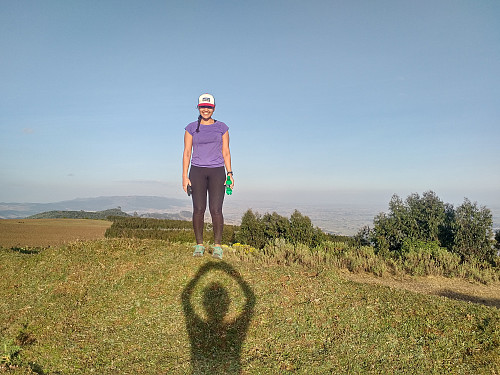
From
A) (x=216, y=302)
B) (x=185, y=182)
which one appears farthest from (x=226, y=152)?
(x=216, y=302)

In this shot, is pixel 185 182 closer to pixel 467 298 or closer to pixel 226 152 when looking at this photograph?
pixel 226 152

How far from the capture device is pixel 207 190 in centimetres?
796

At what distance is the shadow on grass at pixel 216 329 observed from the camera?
15.2 feet

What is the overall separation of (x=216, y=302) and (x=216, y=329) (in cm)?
72

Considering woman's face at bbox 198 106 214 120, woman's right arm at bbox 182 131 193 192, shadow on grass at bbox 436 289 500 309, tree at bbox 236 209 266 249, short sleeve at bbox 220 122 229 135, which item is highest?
woman's face at bbox 198 106 214 120

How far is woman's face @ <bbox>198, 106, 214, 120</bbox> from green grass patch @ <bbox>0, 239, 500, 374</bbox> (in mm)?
3194

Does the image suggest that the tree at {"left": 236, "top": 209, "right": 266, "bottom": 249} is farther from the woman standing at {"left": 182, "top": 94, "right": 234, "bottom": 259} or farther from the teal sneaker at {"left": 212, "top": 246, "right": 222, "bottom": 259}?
the woman standing at {"left": 182, "top": 94, "right": 234, "bottom": 259}

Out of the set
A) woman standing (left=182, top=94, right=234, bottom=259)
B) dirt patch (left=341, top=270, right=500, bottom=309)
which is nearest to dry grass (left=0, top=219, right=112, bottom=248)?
woman standing (left=182, top=94, right=234, bottom=259)

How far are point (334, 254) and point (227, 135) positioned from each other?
696 centimetres

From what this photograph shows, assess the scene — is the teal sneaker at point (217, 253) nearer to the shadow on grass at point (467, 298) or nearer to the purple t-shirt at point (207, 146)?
the purple t-shirt at point (207, 146)

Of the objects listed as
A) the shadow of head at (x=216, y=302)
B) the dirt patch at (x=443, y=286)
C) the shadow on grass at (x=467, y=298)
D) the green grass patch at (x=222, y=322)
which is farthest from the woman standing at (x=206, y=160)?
the shadow on grass at (x=467, y=298)

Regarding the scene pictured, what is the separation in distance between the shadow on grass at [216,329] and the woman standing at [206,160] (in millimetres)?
1528

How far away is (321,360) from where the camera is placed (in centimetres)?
456

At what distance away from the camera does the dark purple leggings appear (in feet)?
25.6
